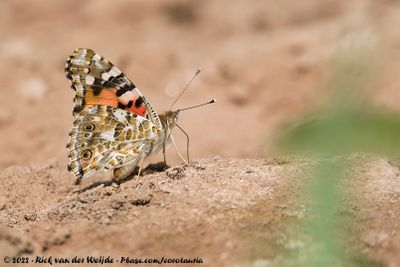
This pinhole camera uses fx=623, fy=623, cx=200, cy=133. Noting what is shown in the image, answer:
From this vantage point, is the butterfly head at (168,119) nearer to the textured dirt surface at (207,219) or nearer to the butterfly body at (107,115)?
the butterfly body at (107,115)

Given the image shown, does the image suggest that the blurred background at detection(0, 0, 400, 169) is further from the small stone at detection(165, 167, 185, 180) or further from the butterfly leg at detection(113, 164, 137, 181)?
the small stone at detection(165, 167, 185, 180)

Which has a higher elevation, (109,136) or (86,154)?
(109,136)

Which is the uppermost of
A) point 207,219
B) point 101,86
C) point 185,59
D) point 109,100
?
point 185,59

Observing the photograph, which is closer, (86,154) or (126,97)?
(86,154)

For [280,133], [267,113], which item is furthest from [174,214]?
[267,113]

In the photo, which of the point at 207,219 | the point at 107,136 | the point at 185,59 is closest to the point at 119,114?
the point at 107,136

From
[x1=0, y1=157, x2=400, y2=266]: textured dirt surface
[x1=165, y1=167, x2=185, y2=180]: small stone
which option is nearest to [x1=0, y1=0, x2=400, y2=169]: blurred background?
[x1=165, y1=167, x2=185, y2=180]: small stone

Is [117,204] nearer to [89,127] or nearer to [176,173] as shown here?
[176,173]

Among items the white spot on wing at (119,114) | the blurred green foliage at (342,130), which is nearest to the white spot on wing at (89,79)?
the white spot on wing at (119,114)
